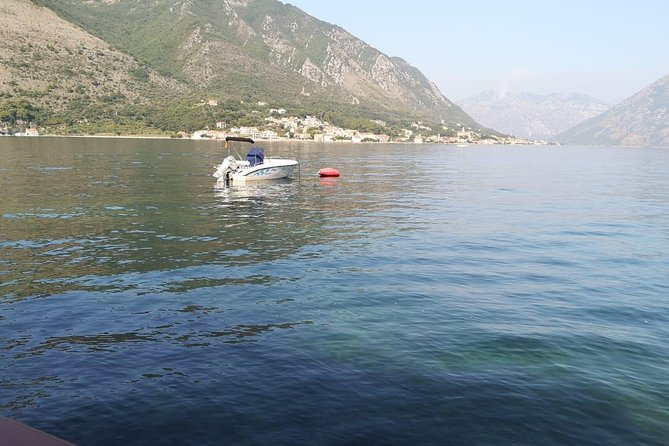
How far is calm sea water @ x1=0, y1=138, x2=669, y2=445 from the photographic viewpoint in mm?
10562

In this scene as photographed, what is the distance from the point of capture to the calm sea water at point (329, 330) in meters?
10.6

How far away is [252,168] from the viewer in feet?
209

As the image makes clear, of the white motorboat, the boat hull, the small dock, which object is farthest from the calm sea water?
the boat hull

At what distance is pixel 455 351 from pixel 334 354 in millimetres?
3539

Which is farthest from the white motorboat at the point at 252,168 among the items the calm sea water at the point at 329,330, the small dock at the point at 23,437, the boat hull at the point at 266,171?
the small dock at the point at 23,437

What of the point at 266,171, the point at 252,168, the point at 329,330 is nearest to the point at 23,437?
the point at 329,330

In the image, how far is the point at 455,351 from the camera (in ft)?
47.3

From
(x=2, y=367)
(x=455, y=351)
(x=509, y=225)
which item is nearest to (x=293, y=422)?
(x=455, y=351)

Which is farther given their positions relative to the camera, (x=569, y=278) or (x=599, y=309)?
(x=569, y=278)

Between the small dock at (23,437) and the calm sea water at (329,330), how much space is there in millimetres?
3831

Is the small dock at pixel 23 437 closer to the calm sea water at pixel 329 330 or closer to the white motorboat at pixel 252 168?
the calm sea water at pixel 329 330

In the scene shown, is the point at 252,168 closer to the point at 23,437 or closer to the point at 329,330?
the point at 329,330

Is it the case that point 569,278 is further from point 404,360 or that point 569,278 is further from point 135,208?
point 135,208

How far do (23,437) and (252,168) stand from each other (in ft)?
194
